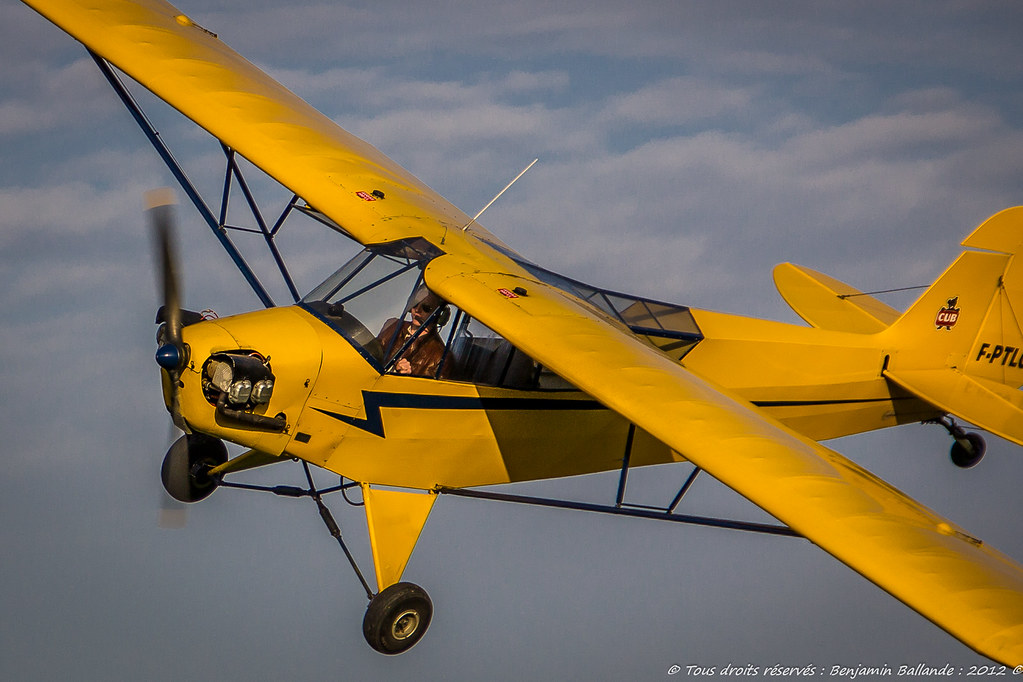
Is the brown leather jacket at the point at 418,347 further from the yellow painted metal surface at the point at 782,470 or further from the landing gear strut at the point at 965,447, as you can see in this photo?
the landing gear strut at the point at 965,447

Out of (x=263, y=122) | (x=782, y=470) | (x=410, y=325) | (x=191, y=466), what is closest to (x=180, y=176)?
(x=263, y=122)

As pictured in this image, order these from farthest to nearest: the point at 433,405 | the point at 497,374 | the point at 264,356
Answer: the point at 497,374 → the point at 433,405 → the point at 264,356

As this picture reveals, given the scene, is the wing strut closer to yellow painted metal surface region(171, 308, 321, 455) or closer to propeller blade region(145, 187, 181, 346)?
propeller blade region(145, 187, 181, 346)

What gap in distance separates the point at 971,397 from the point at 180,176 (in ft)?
27.3

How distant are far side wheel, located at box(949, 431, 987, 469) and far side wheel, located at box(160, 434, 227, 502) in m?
8.39

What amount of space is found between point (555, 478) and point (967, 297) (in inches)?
212

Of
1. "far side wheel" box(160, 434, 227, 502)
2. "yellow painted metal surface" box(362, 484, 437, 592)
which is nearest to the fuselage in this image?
"yellow painted metal surface" box(362, 484, 437, 592)

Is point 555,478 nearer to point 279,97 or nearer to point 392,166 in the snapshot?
point 392,166

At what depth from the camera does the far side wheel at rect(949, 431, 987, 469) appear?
45.4 ft

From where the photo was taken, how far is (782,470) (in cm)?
759

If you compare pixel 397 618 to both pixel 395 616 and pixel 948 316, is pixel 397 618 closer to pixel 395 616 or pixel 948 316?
pixel 395 616


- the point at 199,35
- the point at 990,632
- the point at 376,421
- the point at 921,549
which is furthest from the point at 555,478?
the point at 199,35

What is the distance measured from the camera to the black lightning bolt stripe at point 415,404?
9.35 meters

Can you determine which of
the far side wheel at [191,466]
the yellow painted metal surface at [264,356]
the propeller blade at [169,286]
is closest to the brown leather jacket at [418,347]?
the yellow painted metal surface at [264,356]
